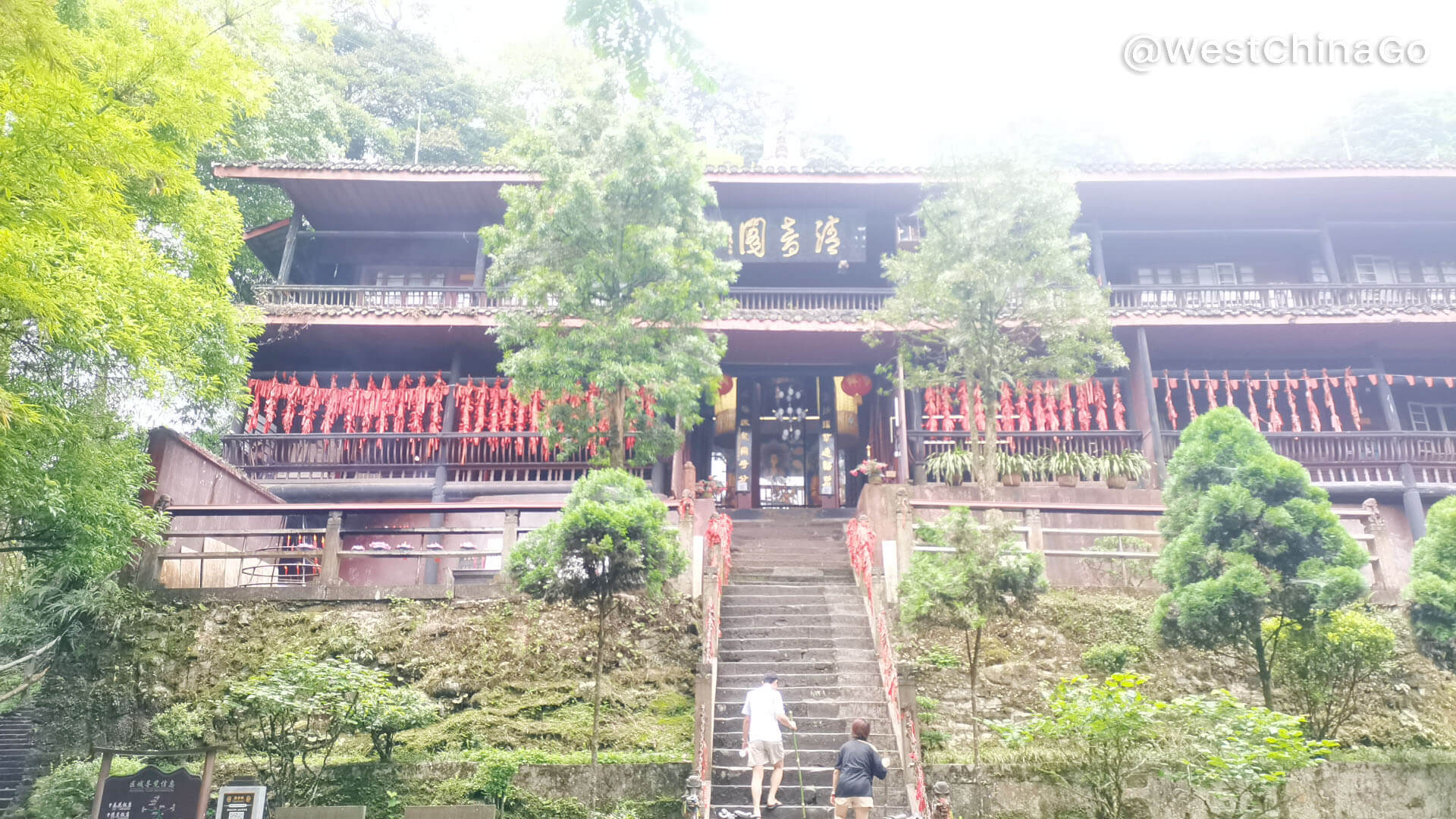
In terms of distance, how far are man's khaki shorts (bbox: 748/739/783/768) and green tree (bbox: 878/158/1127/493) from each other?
228 inches

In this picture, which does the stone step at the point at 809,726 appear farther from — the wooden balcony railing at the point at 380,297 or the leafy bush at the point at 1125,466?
the wooden balcony railing at the point at 380,297

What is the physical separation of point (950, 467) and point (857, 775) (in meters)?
8.28

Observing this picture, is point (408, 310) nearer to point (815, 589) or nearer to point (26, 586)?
point (26, 586)

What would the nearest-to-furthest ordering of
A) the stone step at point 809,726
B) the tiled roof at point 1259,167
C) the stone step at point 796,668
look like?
the stone step at point 809,726 < the stone step at point 796,668 < the tiled roof at point 1259,167

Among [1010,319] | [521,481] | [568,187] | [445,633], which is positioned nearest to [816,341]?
[1010,319]

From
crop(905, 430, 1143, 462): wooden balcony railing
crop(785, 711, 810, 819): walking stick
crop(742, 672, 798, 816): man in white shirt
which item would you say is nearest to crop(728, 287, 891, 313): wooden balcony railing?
crop(905, 430, 1143, 462): wooden balcony railing

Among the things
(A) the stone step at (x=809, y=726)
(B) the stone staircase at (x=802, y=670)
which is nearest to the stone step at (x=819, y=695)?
(B) the stone staircase at (x=802, y=670)

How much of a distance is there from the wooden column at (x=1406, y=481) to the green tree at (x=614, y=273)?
11.2m

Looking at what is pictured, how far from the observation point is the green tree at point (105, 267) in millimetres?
6371

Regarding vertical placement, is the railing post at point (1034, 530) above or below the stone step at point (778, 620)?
above

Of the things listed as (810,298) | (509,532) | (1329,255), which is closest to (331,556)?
(509,532)

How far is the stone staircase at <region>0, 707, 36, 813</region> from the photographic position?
9445 millimetres

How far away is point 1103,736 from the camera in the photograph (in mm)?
6516

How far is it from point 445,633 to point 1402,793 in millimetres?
8736
